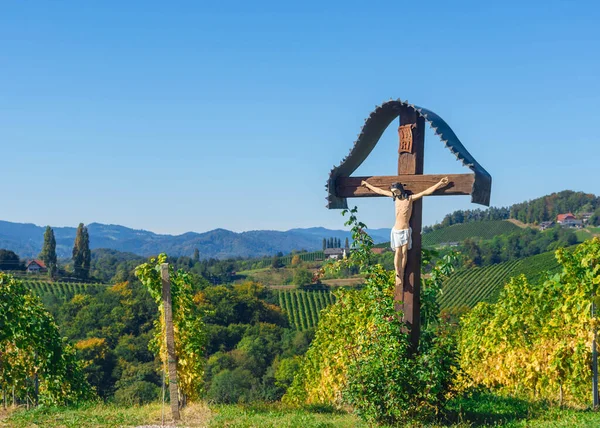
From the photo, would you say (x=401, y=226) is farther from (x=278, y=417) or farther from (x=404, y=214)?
(x=278, y=417)

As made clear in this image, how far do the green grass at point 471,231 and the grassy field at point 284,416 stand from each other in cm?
13495

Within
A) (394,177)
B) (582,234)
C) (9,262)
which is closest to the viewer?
(394,177)

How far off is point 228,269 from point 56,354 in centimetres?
12284

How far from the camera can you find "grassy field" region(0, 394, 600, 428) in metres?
8.36

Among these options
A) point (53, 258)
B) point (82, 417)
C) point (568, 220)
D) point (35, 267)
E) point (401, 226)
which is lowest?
point (35, 267)

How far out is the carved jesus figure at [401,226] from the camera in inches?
325

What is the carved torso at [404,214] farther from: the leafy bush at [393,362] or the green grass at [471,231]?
the green grass at [471,231]

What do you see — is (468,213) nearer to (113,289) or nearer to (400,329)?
(113,289)

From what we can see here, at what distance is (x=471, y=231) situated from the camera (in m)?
150

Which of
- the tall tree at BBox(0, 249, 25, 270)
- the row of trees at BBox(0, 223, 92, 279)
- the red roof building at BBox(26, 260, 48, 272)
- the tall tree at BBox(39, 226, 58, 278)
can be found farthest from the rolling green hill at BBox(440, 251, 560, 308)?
the tall tree at BBox(0, 249, 25, 270)

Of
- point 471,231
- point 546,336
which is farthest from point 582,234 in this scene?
point 546,336

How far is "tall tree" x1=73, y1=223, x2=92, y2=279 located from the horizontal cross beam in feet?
333

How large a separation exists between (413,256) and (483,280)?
283ft

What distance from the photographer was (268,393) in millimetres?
48500
